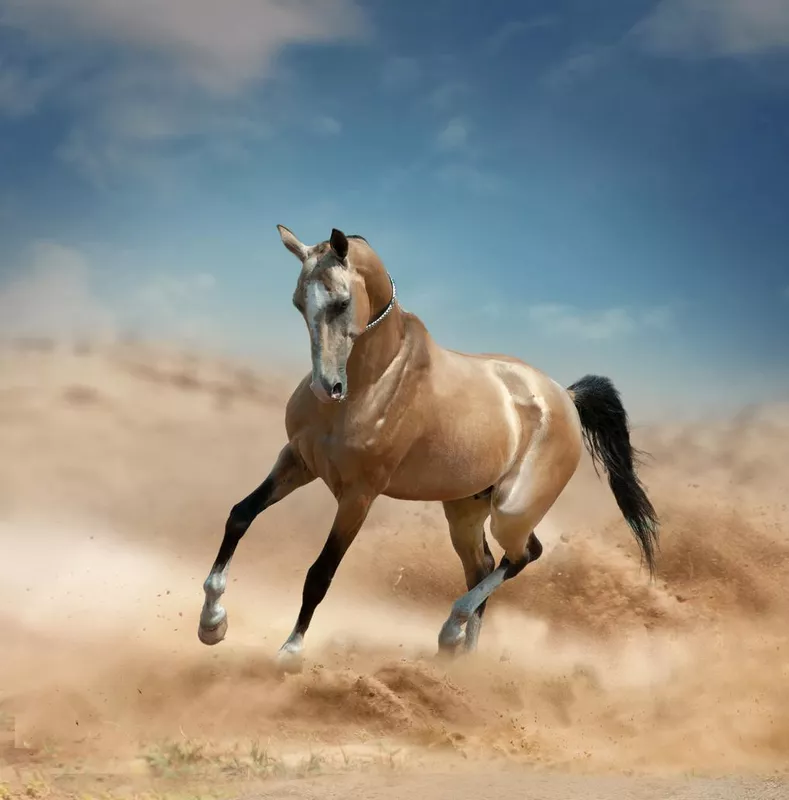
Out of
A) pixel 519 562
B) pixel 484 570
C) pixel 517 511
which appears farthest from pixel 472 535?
pixel 517 511

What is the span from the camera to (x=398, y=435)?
5.47 metres

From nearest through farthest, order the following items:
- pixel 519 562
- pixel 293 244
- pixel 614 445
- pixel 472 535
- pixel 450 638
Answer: pixel 293 244 → pixel 450 638 → pixel 519 562 → pixel 472 535 → pixel 614 445

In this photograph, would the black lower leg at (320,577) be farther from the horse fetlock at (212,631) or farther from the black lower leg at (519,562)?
the black lower leg at (519,562)

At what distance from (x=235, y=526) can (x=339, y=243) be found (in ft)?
5.10

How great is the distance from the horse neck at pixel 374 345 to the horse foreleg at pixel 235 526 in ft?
1.84

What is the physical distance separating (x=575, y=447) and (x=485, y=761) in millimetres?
2054

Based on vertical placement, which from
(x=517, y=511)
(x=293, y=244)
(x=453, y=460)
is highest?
(x=293, y=244)

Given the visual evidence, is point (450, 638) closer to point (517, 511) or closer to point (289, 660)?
point (517, 511)

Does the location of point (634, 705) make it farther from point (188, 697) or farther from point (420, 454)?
point (188, 697)

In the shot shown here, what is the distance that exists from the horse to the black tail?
0.35 metres

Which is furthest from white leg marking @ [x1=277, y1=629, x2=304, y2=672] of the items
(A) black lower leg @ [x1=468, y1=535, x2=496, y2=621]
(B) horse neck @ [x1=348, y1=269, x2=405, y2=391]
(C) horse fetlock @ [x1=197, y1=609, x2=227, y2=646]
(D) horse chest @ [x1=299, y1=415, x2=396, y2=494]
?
(A) black lower leg @ [x1=468, y1=535, x2=496, y2=621]

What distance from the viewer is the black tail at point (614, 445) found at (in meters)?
6.82

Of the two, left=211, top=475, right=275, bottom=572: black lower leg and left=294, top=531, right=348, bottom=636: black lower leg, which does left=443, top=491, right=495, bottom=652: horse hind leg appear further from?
left=211, top=475, right=275, bottom=572: black lower leg

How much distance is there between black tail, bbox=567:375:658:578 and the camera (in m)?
6.82
